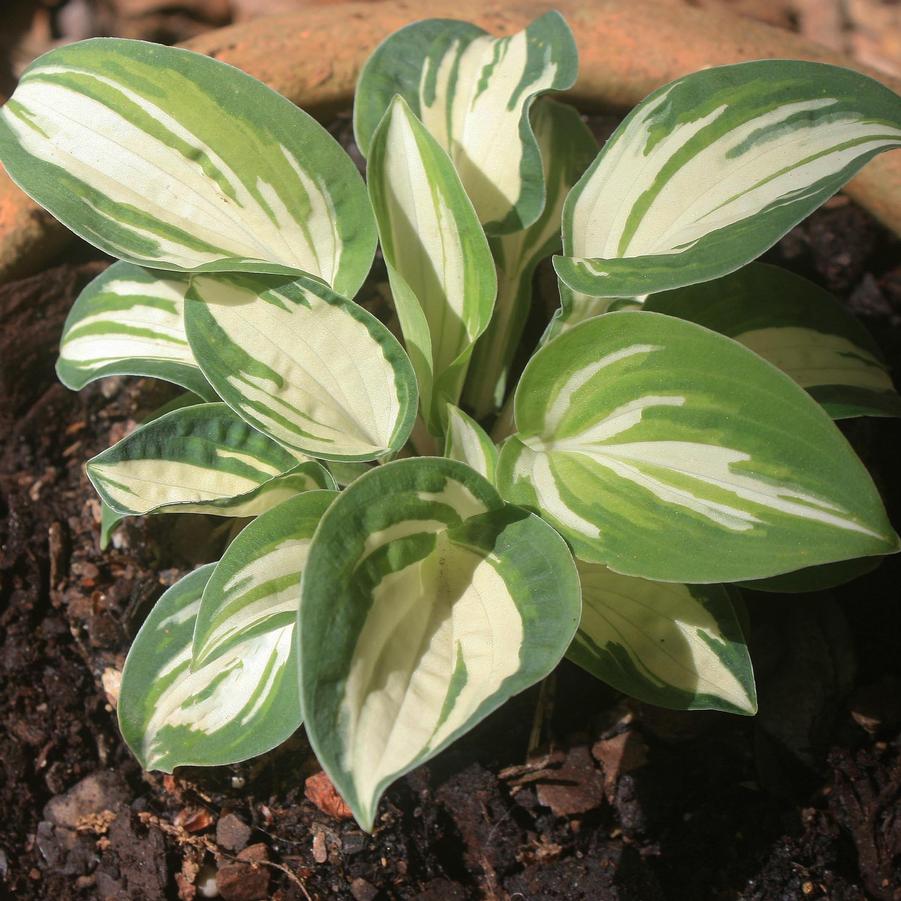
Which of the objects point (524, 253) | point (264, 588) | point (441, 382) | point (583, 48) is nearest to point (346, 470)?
point (441, 382)

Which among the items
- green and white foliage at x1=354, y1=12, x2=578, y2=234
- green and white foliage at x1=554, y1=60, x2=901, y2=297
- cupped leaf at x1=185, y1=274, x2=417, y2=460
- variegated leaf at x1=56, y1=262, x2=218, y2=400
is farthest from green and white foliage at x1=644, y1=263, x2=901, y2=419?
→ variegated leaf at x1=56, y1=262, x2=218, y2=400

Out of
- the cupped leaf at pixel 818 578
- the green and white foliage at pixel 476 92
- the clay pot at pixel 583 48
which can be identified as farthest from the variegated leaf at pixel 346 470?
the clay pot at pixel 583 48

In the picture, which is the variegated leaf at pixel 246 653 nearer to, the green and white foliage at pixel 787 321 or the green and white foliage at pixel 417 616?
the green and white foliage at pixel 417 616

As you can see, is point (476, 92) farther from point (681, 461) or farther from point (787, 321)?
point (681, 461)

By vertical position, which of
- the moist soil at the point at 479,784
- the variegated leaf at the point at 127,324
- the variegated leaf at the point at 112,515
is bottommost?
the moist soil at the point at 479,784

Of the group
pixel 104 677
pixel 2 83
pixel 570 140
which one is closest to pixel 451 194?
pixel 570 140

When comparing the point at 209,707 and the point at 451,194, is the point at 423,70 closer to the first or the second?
the point at 451,194
